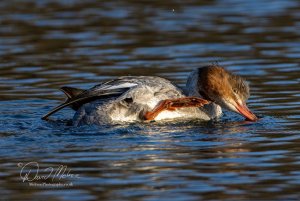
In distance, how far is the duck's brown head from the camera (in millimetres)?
10398

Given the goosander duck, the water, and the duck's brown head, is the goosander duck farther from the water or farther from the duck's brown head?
the water

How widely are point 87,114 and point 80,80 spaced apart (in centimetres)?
315

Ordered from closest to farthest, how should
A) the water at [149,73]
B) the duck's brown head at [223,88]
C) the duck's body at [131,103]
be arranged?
1. the water at [149,73]
2. the duck's body at [131,103]
3. the duck's brown head at [223,88]

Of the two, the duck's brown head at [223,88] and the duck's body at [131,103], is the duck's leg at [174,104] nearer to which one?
the duck's body at [131,103]

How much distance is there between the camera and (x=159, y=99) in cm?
996

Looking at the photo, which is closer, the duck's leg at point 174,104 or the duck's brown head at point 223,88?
the duck's leg at point 174,104

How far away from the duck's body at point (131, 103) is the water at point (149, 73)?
0.53ft

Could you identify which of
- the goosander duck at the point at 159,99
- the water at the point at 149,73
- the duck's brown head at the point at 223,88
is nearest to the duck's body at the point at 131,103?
the goosander duck at the point at 159,99

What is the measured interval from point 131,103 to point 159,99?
1.03ft

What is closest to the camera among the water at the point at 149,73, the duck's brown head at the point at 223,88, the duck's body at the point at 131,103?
the water at the point at 149,73

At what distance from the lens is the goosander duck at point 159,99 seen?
9.88m

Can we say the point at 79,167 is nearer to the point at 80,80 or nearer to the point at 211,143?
the point at 211,143

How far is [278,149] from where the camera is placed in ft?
29.2

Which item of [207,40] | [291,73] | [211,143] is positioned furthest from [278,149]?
[207,40]
